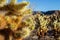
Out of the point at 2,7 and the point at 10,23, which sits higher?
the point at 2,7

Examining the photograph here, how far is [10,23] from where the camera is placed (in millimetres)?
5070

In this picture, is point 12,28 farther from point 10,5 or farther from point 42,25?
point 42,25

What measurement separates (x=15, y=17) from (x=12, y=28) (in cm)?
28

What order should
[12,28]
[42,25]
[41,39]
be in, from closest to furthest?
[12,28], [41,39], [42,25]

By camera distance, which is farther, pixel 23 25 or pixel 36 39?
pixel 36 39

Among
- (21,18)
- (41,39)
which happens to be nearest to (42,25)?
(41,39)

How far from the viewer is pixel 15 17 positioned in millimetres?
5188

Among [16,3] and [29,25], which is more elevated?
[16,3]

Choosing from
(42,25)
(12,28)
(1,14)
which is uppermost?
(42,25)

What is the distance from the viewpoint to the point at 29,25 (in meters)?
5.30

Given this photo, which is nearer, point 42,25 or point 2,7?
point 2,7

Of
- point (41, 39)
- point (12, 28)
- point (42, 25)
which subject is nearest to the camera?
point (12, 28)

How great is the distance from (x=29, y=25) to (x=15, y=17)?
0.37m

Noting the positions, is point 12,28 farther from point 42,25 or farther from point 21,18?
point 42,25
